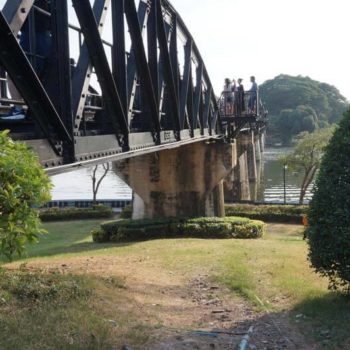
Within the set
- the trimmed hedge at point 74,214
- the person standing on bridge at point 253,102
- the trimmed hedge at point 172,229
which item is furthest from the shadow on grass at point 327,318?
the trimmed hedge at point 74,214

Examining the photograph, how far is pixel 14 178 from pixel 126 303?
3.66m

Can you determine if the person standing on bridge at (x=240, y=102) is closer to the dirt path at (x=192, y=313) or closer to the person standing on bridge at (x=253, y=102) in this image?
the person standing on bridge at (x=253, y=102)

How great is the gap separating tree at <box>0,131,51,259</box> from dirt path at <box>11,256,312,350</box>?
187 centimetres

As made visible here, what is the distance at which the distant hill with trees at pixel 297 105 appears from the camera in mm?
109062

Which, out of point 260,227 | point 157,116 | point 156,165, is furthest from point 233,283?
point 156,165

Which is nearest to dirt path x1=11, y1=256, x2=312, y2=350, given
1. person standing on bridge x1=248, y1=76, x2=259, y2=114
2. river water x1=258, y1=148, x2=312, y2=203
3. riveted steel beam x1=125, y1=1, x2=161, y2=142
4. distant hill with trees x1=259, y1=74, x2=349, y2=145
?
riveted steel beam x1=125, y1=1, x2=161, y2=142

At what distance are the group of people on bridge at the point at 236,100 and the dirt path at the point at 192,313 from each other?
41.5 feet

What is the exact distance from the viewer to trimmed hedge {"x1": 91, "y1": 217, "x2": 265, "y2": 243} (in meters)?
18.3

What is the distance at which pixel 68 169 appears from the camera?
6.29 meters

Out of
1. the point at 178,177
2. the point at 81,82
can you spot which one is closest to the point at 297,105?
the point at 178,177

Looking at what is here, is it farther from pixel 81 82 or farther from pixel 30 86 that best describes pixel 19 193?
pixel 81 82

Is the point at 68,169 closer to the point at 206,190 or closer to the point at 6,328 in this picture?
the point at 6,328

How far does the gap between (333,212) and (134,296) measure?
315cm

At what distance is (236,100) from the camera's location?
2211 cm
